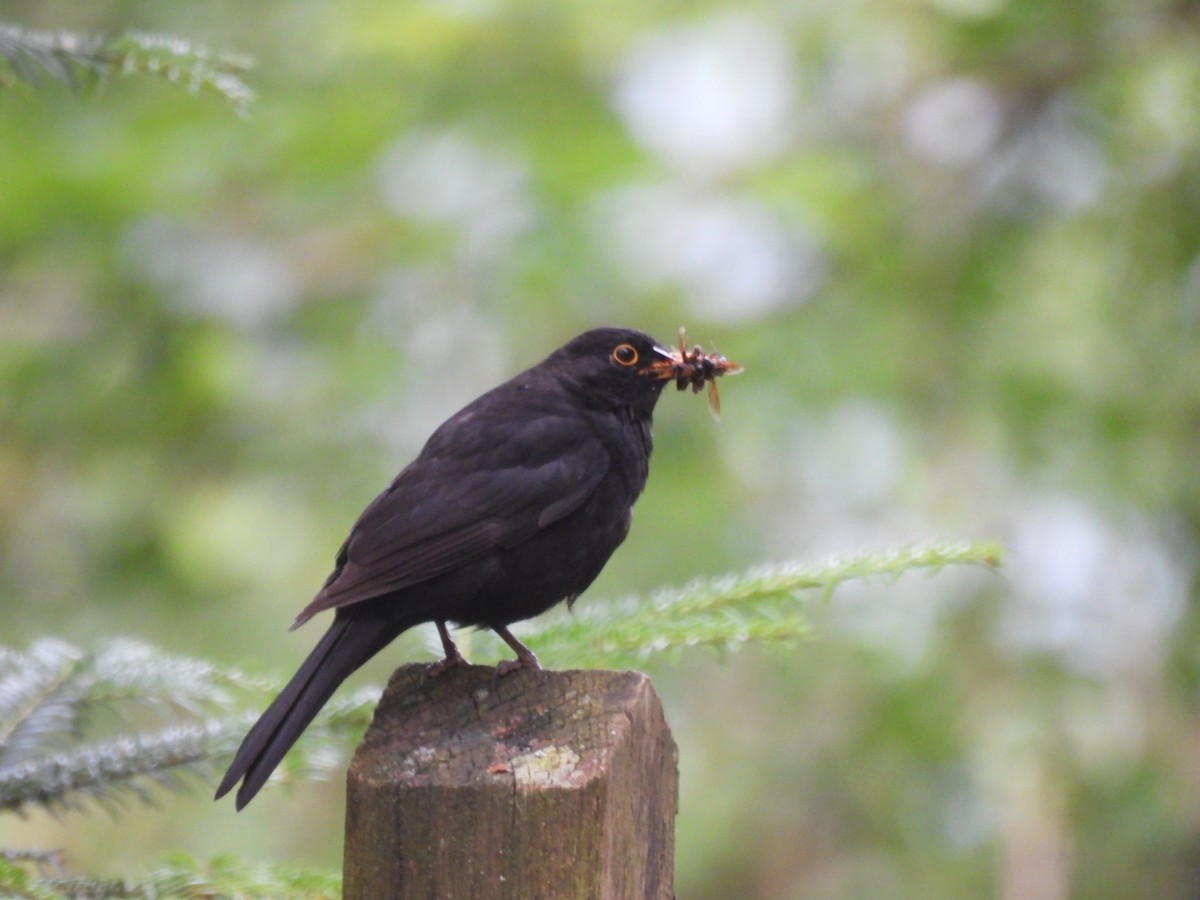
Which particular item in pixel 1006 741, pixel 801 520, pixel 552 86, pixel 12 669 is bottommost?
pixel 12 669

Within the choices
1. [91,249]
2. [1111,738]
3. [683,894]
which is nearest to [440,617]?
[91,249]

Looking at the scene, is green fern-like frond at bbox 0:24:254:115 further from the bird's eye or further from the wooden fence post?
the bird's eye

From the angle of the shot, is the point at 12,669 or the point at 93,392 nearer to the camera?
the point at 12,669

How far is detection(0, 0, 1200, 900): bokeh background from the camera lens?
505 cm

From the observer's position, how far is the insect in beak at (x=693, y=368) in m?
3.58

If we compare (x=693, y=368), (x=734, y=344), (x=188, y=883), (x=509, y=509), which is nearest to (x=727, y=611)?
(x=509, y=509)

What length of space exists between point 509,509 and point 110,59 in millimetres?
1393

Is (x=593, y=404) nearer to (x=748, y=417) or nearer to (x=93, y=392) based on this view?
(x=748, y=417)

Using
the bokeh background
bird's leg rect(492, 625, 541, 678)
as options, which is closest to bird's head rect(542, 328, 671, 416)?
bird's leg rect(492, 625, 541, 678)

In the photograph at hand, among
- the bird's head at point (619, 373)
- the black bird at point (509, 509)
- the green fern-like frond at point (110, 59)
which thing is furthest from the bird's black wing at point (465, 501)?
the green fern-like frond at point (110, 59)

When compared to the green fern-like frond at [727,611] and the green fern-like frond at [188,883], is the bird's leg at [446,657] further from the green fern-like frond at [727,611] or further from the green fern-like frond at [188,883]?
the green fern-like frond at [188,883]

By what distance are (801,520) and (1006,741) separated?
1346 mm

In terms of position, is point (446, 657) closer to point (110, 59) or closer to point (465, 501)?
point (465, 501)

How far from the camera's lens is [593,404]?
3717mm
